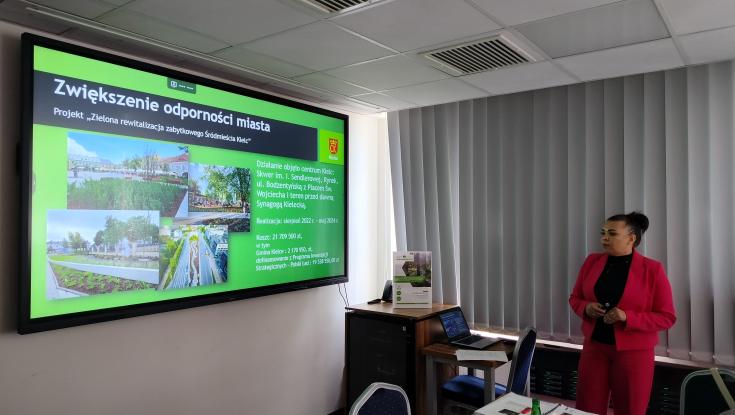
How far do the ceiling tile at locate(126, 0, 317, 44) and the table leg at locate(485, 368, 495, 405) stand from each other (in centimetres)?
224

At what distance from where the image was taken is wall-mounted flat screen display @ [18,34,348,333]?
238 centimetres

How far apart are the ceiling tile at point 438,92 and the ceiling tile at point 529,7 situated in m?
1.13

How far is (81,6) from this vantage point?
2256mm

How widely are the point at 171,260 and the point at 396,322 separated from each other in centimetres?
154

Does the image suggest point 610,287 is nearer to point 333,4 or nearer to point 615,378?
point 615,378

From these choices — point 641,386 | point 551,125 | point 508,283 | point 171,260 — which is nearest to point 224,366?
point 171,260

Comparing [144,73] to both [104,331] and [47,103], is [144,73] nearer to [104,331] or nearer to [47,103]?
[47,103]

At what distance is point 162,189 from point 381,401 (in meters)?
1.74

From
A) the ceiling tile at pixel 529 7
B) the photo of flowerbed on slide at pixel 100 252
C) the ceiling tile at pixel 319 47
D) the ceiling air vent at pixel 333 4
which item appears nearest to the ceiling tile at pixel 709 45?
the ceiling tile at pixel 529 7

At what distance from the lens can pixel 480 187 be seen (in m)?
4.07

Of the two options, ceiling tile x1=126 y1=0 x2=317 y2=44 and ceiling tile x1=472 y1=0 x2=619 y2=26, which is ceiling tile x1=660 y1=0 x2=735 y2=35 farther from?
ceiling tile x1=126 y1=0 x2=317 y2=44

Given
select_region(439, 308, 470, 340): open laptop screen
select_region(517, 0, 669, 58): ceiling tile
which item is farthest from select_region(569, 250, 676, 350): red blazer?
select_region(517, 0, 669, 58): ceiling tile

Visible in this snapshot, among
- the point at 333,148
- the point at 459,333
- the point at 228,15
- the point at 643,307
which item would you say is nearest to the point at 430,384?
the point at 459,333

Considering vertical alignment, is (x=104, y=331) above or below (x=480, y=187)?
below
